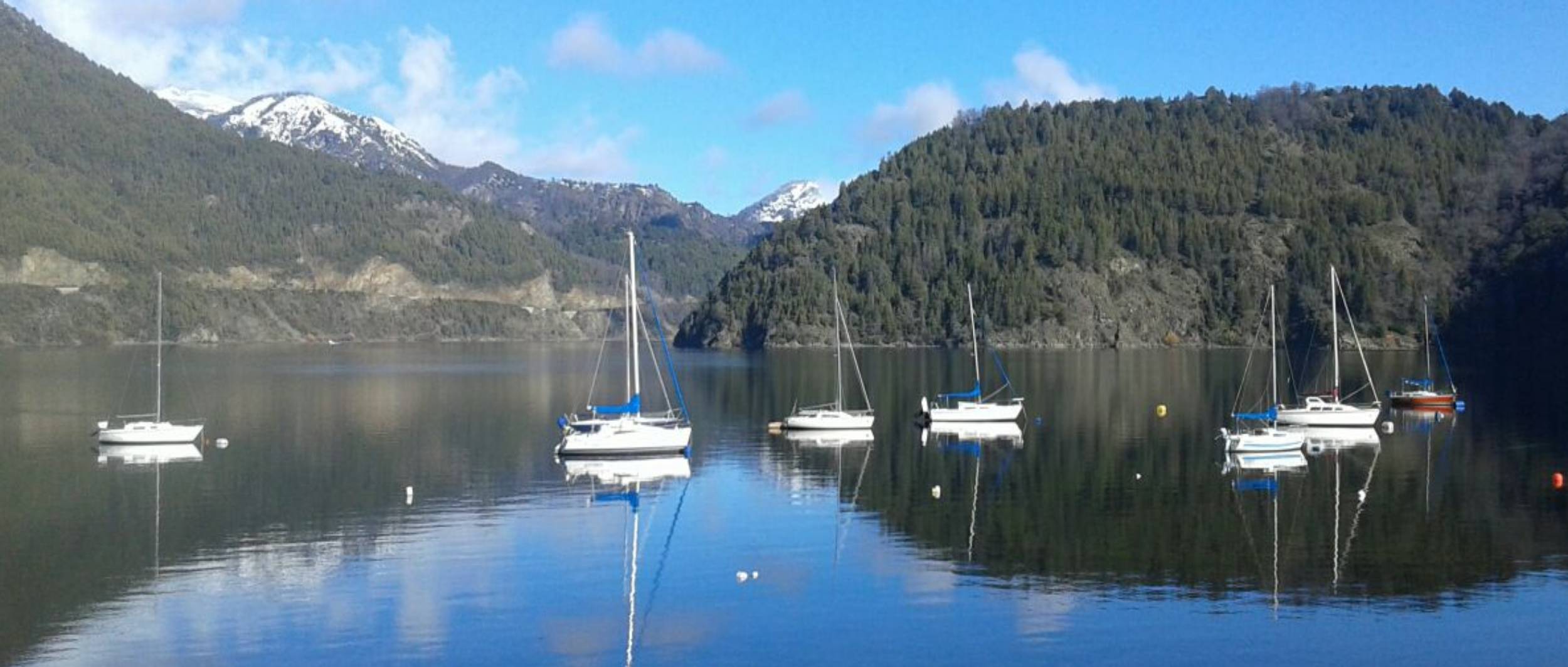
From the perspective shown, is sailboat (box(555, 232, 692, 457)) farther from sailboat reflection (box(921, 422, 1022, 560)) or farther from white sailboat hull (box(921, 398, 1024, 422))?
white sailboat hull (box(921, 398, 1024, 422))

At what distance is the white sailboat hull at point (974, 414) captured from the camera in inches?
3563

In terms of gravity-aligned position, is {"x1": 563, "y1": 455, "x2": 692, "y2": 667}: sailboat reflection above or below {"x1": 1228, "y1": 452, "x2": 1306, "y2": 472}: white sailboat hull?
below

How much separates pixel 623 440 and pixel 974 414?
1156 inches

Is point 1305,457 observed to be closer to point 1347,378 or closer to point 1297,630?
point 1297,630

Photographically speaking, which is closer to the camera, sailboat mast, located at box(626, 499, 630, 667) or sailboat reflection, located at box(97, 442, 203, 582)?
sailboat mast, located at box(626, 499, 630, 667)

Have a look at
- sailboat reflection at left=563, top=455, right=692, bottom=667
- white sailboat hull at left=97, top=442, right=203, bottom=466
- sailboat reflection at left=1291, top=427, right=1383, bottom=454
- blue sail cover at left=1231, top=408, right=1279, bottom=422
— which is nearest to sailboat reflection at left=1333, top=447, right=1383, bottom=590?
sailboat reflection at left=1291, top=427, right=1383, bottom=454

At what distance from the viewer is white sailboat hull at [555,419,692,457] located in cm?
6919

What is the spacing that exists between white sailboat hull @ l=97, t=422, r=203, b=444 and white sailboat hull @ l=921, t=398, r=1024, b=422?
144 ft

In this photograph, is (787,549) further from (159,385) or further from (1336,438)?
(1336,438)

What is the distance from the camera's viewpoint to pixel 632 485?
200 feet

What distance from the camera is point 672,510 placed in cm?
5347

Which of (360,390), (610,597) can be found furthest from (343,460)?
(360,390)

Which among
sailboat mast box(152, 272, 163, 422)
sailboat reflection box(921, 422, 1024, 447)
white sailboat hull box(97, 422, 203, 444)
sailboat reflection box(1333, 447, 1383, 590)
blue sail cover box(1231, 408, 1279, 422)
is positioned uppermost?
sailboat mast box(152, 272, 163, 422)

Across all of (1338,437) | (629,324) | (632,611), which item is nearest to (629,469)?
(629,324)
